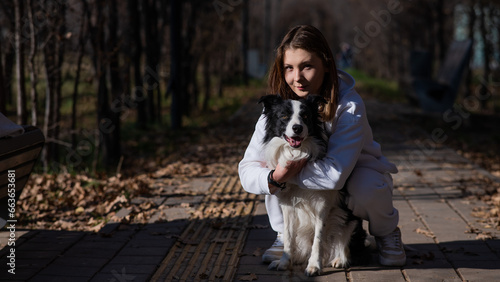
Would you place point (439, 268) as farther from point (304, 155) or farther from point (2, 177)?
point (2, 177)

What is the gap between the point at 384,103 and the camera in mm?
16922

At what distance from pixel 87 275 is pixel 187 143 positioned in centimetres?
608

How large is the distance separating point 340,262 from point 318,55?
1450 millimetres

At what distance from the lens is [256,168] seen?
3619 mm

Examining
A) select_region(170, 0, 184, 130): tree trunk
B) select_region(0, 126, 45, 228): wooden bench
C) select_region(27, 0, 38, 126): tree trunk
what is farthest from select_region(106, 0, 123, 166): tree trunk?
select_region(0, 126, 45, 228): wooden bench

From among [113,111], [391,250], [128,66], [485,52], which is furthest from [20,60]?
[485,52]

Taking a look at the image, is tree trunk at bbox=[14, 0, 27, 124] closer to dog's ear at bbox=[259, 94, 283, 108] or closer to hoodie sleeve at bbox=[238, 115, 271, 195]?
hoodie sleeve at bbox=[238, 115, 271, 195]

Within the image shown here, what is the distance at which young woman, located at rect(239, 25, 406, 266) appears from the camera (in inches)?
133

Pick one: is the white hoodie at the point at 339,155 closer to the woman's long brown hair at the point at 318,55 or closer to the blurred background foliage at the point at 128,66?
the woman's long brown hair at the point at 318,55

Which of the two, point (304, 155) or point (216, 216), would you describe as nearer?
point (304, 155)

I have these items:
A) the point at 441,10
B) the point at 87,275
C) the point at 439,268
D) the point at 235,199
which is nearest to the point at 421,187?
the point at 235,199

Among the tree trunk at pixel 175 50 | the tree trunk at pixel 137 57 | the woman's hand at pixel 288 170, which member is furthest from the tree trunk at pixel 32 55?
the woman's hand at pixel 288 170

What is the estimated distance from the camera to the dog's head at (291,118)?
3.10m

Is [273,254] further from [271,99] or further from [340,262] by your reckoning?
[271,99]
